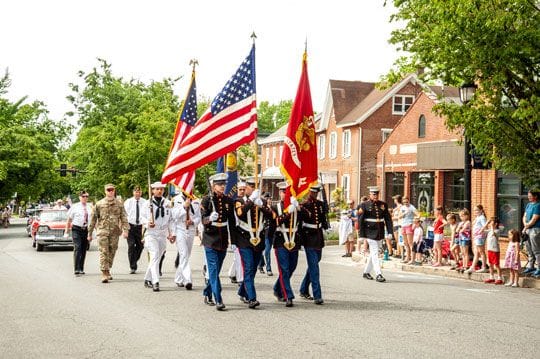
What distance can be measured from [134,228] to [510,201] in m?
12.4

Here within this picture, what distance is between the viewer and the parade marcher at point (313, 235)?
12.4 meters

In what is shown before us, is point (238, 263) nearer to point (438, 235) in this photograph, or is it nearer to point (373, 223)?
point (373, 223)

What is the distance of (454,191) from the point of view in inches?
1405

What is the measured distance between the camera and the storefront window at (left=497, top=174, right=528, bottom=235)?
24.3 metres

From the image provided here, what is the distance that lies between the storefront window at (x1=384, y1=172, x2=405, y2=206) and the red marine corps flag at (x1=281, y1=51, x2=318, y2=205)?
29.9 metres

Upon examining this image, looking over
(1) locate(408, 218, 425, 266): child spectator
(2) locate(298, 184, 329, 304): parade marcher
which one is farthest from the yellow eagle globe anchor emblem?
(1) locate(408, 218, 425, 266): child spectator

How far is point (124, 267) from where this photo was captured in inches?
757

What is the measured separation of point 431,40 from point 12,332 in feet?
37.4

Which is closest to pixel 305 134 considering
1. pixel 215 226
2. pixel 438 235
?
pixel 215 226

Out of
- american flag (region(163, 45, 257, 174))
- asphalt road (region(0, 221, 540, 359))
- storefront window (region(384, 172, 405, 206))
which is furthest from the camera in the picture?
storefront window (region(384, 172, 405, 206))

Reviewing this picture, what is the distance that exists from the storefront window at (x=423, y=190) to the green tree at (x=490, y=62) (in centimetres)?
1883

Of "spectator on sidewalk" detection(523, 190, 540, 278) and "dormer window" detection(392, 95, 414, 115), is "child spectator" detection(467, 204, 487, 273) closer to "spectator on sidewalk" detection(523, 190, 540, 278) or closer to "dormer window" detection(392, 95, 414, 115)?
"spectator on sidewalk" detection(523, 190, 540, 278)

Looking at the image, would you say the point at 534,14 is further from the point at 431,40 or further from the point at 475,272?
the point at 475,272

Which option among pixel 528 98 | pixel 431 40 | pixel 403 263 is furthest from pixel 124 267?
pixel 528 98
